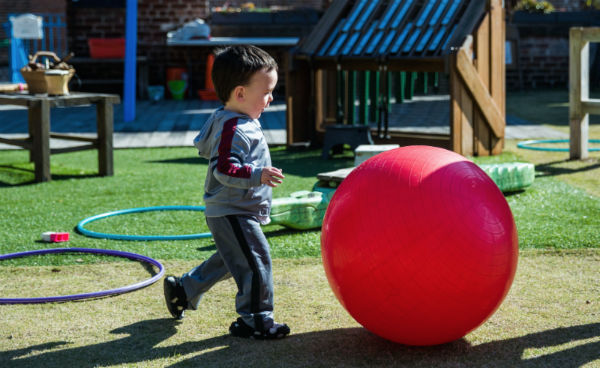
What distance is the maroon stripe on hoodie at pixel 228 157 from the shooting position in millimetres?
3238

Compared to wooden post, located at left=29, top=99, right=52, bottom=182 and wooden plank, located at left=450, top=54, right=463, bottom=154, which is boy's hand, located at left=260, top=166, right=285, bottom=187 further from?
wooden plank, located at left=450, top=54, right=463, bottom=154

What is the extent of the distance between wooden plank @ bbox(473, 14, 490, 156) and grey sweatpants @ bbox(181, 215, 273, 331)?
5.50m

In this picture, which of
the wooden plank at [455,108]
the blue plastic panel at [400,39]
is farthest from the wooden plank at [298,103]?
the wooden plank at [455,108]

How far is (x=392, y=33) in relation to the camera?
908cm

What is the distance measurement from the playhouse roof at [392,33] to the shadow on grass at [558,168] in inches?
58.1

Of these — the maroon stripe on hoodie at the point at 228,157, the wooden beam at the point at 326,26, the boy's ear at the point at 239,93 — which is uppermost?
the wooden beam at the point at 326,26

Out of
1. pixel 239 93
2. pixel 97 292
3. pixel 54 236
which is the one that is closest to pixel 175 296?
pixel 97 292

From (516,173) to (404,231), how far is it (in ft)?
12.3

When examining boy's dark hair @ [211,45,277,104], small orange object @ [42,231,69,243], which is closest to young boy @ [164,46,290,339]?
boy's dark hair @ [211,45,277,104]

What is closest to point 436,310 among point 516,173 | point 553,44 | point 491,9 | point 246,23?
point 516,173

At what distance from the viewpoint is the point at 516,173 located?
6457 millimetres

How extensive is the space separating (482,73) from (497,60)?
1.03 feet

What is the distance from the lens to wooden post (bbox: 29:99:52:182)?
738 centimetres

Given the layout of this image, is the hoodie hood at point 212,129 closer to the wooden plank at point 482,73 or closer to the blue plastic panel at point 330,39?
the wooden plank at point 482,73
